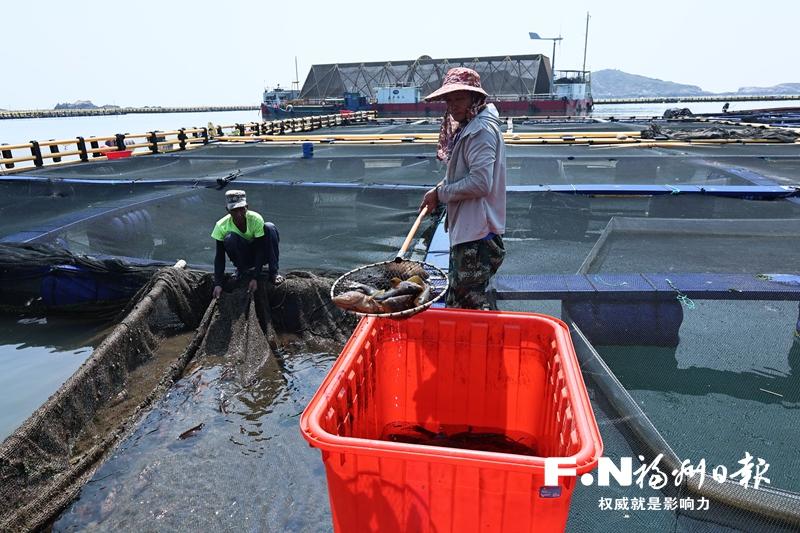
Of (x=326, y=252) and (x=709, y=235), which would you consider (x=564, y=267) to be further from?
(x=326, y=252)

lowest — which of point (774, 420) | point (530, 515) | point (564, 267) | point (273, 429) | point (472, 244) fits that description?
point (273, 429)

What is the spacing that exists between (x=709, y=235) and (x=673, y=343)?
267cm

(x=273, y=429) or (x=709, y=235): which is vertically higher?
(x=709, y=235)

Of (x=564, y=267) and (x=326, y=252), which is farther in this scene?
(x=326, y=252)

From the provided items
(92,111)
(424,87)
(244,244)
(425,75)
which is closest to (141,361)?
(244,244)

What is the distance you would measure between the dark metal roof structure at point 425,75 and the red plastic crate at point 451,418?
34.1 metres

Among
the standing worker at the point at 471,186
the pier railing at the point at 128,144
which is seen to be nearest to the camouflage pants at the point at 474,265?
the standing worker at the point at 471,186

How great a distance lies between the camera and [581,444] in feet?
4.73

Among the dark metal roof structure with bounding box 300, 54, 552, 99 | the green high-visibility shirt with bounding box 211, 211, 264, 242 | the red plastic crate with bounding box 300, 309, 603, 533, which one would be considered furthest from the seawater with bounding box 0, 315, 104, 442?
the dark metal roof structure with bounding box 300, 54, 552, 99

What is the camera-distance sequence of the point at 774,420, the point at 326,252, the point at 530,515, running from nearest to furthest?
the point at 530,515 → the point at 774,420 → the point at 326,252

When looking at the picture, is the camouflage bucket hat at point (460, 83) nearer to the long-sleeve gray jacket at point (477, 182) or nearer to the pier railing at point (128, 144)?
the long-sleeve gray jacket at point (477, 182)

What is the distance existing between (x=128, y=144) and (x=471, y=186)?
583 inches

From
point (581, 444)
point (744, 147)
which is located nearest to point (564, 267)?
point (581, 444)

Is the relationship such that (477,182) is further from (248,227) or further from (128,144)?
(128,144)
